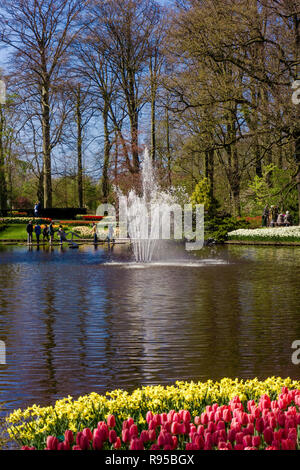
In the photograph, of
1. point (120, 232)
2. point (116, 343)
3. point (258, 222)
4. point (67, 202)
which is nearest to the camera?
point (116, 343)

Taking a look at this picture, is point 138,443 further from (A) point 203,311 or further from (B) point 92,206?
(B) point 92,206

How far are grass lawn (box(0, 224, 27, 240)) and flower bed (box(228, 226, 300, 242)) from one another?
13944mm

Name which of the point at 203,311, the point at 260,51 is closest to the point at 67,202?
the point at 260,51

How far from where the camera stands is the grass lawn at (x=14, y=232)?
137ft

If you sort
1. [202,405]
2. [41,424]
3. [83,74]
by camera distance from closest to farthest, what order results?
1. [41,424]
2. [202,405]
3. [83,74]

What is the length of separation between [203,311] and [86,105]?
44.2 m

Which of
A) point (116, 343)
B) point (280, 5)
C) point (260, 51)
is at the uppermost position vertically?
point (280, 5)

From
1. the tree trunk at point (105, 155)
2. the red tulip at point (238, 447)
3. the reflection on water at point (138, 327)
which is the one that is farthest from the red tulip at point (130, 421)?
the tree trunk at point (105, 155)

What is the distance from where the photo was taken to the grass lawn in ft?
137

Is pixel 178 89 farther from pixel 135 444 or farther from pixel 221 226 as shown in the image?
pixel 135 444

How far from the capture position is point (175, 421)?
13.8 feet

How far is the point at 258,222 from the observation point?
45938 millimetres

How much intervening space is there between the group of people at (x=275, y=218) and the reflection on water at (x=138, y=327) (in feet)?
66.5

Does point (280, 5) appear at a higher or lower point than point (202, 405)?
higher
